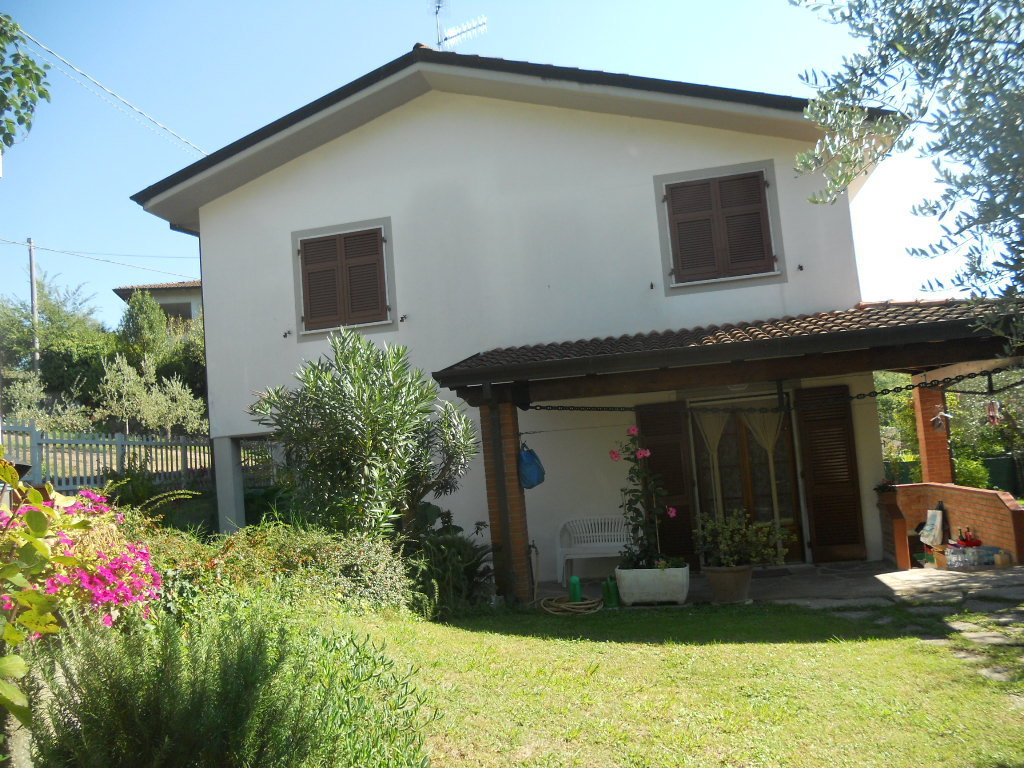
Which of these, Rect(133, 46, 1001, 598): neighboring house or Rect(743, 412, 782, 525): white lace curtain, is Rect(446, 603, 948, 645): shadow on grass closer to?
Rect(133, 46, 1001, 598): neighboring house

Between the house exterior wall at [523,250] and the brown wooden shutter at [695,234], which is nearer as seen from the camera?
the house exterior wall at [523,250]

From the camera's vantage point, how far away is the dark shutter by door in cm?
1046

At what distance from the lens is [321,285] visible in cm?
1126

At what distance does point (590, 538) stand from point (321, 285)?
4.92 m

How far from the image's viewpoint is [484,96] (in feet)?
36.2

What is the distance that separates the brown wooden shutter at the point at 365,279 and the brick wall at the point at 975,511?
23.2 ft

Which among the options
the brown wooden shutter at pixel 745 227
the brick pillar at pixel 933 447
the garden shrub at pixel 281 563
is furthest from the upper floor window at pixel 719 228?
the garden shrub at pixel 281 563

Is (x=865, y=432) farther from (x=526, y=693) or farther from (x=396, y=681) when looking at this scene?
(x=396, y=681)

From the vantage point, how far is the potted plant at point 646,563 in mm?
8492

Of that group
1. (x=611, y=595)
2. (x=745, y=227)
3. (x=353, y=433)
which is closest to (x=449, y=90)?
(x=745, y=227)

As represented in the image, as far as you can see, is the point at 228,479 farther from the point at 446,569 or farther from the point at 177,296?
the point at 177,296

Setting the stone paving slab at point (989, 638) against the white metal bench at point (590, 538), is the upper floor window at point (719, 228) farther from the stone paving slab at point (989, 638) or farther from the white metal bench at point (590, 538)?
the stone paving slab at point (989, 638)

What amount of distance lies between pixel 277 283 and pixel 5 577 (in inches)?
363

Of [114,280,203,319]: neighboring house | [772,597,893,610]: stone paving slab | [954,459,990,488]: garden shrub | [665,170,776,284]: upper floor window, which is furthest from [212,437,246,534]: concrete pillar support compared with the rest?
[114,280,203,319]: neighboring house
